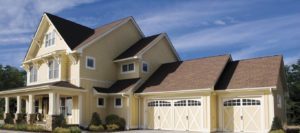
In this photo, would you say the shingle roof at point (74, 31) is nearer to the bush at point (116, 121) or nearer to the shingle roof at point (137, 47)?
the shingle roof at point (137, 47)

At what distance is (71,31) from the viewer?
102 feet

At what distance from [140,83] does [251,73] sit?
9159mm

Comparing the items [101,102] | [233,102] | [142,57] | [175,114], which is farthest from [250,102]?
[101,102]

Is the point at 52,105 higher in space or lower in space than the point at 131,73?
lower

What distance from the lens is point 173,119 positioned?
25766mm

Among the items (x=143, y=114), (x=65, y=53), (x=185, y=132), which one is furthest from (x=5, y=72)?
(x=185, y=132)

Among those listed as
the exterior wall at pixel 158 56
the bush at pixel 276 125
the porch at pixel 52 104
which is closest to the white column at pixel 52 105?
the porch at pixel 52 104

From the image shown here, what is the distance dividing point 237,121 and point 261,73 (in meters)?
3.66

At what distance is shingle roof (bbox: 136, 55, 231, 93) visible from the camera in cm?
2488

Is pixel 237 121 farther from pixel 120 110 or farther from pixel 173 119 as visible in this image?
pixel 120 110

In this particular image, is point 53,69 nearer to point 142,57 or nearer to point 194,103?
point 142,57

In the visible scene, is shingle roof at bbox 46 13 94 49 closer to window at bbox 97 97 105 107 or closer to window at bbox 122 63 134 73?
window at bbox 122 63 134 73

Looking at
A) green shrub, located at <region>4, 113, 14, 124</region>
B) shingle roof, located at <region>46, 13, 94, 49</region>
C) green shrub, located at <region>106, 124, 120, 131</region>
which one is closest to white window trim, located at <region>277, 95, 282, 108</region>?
green shrub, located at <region>106, 124, 120, 131</region>

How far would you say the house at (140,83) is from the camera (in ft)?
75.9
